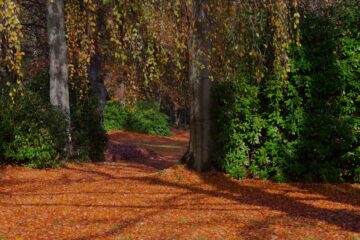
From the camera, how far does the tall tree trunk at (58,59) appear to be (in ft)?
40.6

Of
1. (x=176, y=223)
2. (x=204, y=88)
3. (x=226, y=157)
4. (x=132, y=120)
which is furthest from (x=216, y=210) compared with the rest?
(x=132, y=120)

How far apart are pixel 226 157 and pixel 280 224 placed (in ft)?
12.9

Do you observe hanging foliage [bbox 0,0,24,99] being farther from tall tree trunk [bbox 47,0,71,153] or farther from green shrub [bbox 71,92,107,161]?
green shrub [bbox 71,92,107,161]

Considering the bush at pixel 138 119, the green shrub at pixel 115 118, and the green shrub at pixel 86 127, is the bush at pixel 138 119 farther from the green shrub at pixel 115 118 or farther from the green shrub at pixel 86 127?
the green shrub at pixel 86 127

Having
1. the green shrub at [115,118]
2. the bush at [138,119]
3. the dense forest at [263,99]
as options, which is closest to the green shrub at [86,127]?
the dense forest at [263,99]

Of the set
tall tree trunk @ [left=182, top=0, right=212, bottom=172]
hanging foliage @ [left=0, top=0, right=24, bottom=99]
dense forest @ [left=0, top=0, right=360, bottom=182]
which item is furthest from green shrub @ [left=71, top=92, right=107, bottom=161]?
hanging foliage @ [left=0, top=0, right=24, bottom=99]

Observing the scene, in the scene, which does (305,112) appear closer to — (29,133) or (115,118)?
(29,133)

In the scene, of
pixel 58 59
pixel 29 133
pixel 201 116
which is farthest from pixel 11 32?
pixel 58 59

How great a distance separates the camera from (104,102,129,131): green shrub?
29844mm

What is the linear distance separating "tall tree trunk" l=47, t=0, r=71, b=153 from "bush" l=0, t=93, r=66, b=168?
66 centimetres

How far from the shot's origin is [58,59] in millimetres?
12617

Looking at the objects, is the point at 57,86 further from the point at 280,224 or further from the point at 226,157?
the point at 280,224

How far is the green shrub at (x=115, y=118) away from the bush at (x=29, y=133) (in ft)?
58.5

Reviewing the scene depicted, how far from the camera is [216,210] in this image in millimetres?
7246
